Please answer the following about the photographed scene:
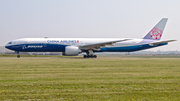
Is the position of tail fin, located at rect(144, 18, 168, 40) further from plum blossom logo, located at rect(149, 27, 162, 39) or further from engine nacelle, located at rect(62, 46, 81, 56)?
engine nacelle, located at rect(62, 46, 81, 56)

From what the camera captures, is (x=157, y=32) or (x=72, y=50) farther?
(x=157, y=32)

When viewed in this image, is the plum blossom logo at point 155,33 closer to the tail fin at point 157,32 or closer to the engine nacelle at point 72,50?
the tail fin at point 157,32

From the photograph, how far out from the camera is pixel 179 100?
21.7ft

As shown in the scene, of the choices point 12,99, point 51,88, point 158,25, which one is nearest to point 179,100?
point 51,88

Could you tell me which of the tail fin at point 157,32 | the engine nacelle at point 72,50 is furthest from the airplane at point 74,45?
the tail fin at point 157,32

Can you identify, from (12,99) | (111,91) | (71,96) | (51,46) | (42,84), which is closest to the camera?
(12,99)

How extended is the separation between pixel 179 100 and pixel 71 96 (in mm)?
3676

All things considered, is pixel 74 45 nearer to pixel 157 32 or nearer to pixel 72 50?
pixel 72 50

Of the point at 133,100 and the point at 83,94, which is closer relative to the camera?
the point at 133,100

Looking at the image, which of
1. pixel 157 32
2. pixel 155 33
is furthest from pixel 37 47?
pixel 157 32

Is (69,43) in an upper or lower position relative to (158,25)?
lower

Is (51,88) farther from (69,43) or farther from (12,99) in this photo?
(69,43)

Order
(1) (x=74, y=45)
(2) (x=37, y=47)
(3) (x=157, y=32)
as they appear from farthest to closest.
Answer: (3) (x=157, y=32), (1) (x=74, y=45), (2) (x=37, y=47)

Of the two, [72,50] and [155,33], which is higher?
[155,33]
